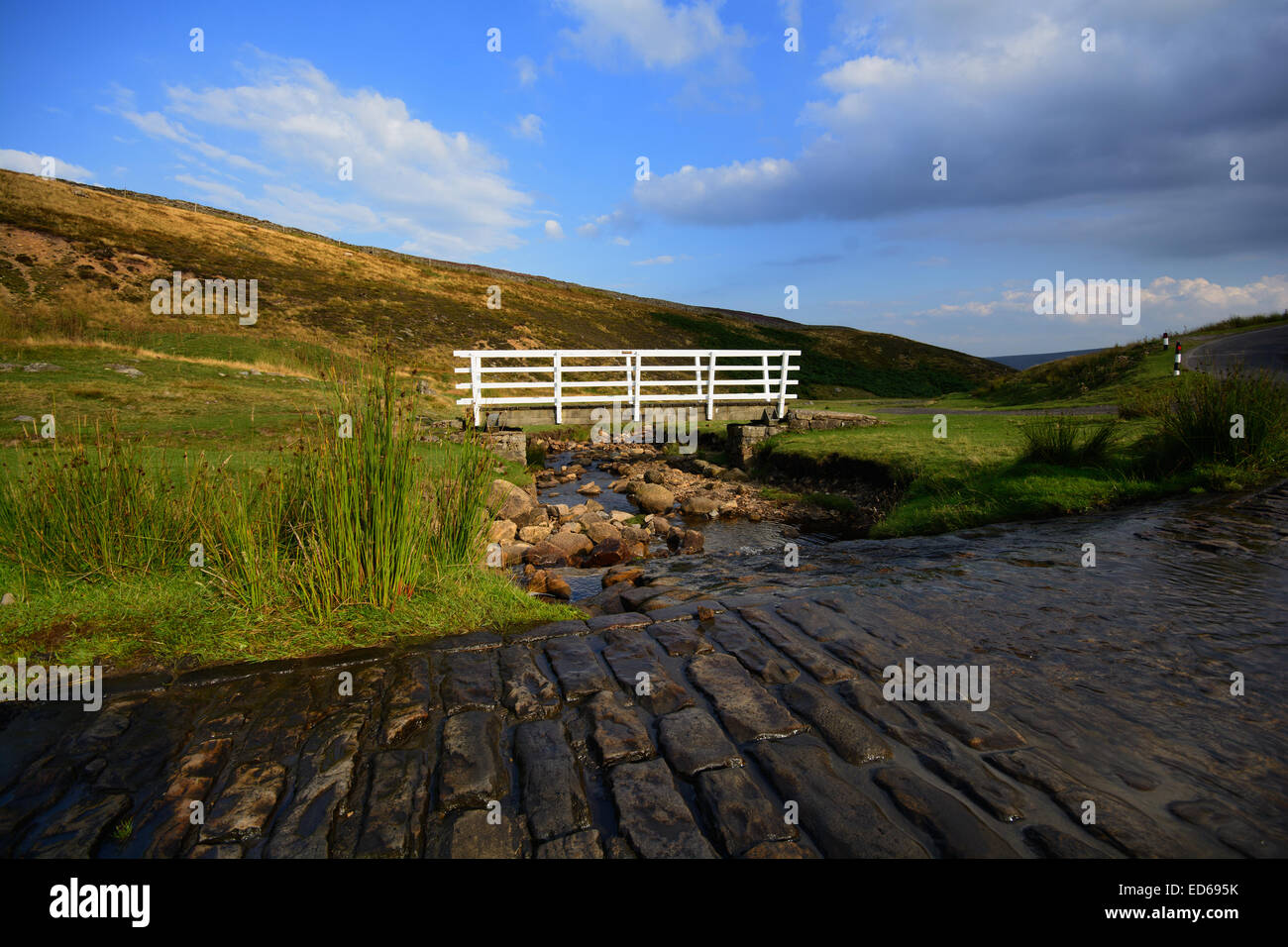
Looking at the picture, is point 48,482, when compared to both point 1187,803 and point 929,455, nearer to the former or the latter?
point 1187,803

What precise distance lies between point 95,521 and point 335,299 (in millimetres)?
31726

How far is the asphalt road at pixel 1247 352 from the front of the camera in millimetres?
17319

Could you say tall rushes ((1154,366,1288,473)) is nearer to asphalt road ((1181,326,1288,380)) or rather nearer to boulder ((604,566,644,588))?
boulder ((604,566,644,588))

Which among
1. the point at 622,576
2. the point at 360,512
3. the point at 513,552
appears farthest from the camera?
the point at 513,552

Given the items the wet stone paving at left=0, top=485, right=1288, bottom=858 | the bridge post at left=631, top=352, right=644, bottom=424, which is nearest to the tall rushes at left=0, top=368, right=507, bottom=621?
the wet stone paving at left=0, top=485, right=1288, bottom=858

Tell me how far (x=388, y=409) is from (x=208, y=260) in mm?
36931

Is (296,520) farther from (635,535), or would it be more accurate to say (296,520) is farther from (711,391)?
(711,391)

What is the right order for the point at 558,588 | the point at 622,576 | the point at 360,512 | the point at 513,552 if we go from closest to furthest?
the point at 360,512 < the point at 558,588 < the point at 622,576 < the point at 513,552

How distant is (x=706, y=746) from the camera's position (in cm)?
280

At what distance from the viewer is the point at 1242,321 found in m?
30.7

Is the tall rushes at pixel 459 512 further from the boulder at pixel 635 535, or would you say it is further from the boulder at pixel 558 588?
the boulder at pixel 635 535

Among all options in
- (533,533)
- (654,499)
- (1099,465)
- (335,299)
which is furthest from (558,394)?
(335,299)

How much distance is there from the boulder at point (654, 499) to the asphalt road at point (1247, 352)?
14.1 metres

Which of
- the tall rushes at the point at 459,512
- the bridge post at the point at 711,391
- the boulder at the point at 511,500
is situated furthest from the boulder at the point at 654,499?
the bridge post at the point at 711,391
